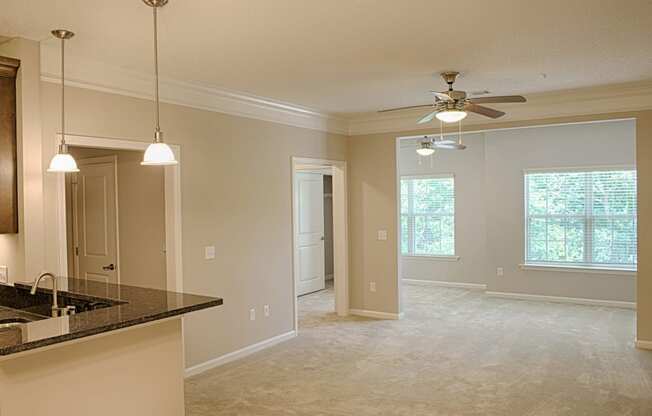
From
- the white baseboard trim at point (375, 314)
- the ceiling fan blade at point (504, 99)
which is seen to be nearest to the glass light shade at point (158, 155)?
Answer: the ceiling fan blade at point (504, 99)

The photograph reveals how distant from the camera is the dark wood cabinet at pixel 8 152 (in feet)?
10.7

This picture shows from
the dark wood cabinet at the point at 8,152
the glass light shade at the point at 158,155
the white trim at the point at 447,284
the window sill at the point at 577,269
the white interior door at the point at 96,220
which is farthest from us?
the white trim at the point at 447,284

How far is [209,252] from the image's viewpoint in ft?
16.0

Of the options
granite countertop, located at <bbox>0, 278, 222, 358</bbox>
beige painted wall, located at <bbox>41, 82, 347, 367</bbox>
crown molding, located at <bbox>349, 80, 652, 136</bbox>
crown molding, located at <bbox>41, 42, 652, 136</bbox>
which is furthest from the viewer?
crown molding, located at <bbox>349, 80, 652, 136</bbox>

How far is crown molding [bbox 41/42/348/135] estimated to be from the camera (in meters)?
3.67

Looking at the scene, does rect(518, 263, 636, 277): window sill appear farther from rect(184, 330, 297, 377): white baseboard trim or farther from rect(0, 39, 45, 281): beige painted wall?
rect(0, 39, 45, 281): beige painted wall

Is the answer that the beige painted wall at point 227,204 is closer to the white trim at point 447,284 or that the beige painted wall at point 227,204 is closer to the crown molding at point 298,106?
the crown molding at point 298,106

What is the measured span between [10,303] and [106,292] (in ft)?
2.50

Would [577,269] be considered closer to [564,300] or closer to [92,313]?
[564,300]

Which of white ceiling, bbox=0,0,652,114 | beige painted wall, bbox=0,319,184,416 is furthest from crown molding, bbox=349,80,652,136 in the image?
beige painted wall, bbox=0,319,184,416

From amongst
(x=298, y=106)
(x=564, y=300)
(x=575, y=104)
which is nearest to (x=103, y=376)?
(x=298, y=106)

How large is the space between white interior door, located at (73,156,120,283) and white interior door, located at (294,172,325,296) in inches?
136

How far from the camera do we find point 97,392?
2.35 metres

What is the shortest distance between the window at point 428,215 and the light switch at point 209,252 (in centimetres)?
494
